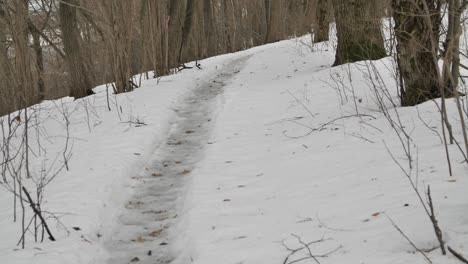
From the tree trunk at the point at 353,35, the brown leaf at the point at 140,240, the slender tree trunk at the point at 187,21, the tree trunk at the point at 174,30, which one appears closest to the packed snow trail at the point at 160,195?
the brown leaf at the point at 140,240

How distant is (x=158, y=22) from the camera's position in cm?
1223

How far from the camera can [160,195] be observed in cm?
489

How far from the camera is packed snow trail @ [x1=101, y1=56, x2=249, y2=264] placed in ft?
12.4

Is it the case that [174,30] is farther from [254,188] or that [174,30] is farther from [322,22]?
[254,188]

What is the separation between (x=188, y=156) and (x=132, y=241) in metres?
2.19

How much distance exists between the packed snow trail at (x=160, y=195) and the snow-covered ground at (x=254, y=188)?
0.06ft

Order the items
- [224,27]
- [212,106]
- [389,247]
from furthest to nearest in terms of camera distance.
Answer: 1. [224,27]
2. [212,106]
3. [389,247]

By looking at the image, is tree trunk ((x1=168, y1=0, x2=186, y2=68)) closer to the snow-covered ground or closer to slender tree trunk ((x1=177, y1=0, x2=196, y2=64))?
slender tree trunk ((x1=177, y1=0, x2=196, y2=64))

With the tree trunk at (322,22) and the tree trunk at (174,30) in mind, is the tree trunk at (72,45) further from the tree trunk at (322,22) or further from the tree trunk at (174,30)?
the tree trunk at (322,22)

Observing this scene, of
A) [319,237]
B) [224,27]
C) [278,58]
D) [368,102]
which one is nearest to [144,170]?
[319,237]

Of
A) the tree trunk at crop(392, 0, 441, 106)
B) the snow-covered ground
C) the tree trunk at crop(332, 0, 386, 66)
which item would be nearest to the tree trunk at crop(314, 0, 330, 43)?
the tree trunk at crop(332, 0, 386, 66)

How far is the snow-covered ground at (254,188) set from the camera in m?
3.23

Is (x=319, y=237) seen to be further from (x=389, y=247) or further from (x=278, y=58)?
(x=278, y=58)

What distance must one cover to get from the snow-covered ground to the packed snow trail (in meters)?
0.02
